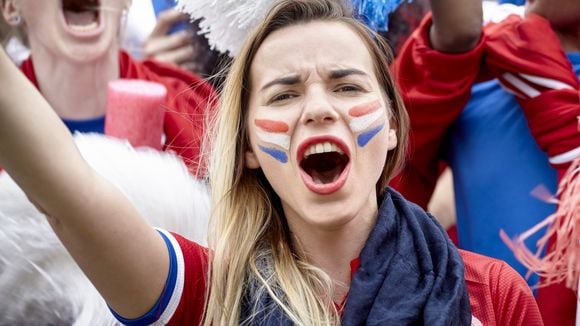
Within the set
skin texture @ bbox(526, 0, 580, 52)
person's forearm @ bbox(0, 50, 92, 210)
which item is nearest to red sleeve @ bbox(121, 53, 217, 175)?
skin texture @ bbox(526, 0, 580, 52)

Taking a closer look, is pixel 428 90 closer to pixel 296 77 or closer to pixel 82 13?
pixel 296 77

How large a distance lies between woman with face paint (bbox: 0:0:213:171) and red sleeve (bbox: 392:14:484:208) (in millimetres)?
538

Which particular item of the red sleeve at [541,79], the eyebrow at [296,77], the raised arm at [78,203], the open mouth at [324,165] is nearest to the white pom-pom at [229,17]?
the eyebrow at [296,77]

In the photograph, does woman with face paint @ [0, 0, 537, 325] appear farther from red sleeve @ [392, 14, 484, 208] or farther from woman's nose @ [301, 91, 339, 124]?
red sleeve @ [392, 14, 484, 208]

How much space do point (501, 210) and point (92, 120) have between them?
1052 millimetres

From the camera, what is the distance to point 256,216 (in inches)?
81.9

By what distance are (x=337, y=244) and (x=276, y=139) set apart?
0.21m

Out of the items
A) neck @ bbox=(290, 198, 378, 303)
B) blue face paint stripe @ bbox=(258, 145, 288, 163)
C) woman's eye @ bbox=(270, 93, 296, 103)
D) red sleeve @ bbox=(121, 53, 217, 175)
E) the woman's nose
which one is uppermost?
the woman's nose

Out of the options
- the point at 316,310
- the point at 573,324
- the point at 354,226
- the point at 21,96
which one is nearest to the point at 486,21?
the point at 573,324

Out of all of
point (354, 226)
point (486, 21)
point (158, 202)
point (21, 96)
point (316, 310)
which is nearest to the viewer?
point (21, 96)

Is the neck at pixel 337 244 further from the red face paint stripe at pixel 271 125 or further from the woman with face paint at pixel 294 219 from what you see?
the red face paint stripe at pixel 271 125

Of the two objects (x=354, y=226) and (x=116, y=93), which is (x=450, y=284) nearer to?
(x=354, y=226)

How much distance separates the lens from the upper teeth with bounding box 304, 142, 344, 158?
1965 millimetres

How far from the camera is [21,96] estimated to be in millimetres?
1607
